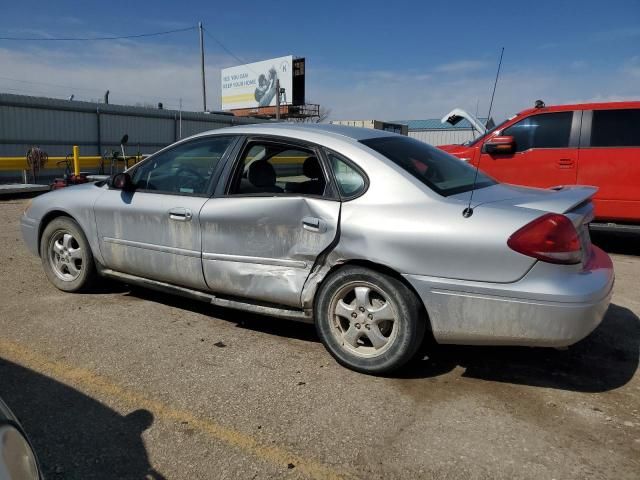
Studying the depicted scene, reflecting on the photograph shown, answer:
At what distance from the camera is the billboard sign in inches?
1796

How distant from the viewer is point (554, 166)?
702 cm

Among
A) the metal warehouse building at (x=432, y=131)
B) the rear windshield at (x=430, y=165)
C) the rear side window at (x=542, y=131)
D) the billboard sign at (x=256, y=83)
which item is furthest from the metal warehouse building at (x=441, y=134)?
the rear windshield at (x=430, y=165)

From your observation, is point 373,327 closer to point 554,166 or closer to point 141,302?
point 141,302

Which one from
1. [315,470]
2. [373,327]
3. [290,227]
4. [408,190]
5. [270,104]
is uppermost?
[270,104]

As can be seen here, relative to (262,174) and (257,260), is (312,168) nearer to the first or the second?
(262,174)

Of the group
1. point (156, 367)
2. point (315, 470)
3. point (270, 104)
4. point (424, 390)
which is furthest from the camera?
point (270, 104)

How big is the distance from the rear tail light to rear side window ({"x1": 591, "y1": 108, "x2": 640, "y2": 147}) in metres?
4.65

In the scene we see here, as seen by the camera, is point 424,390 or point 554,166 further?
point 554,166

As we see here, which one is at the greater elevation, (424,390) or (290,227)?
(290,227)

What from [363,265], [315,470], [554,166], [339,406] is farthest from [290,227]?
[554,166]

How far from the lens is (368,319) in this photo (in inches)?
Answer: 126

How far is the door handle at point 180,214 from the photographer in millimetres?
3897

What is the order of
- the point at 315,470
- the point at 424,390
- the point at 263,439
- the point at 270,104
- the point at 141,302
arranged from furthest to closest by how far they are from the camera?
1. the point at 270,104
2. the point at 141,302
3. the point at 424,390
4. the point at 263,439
5. the point at 315,470

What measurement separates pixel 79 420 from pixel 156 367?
67 cm
